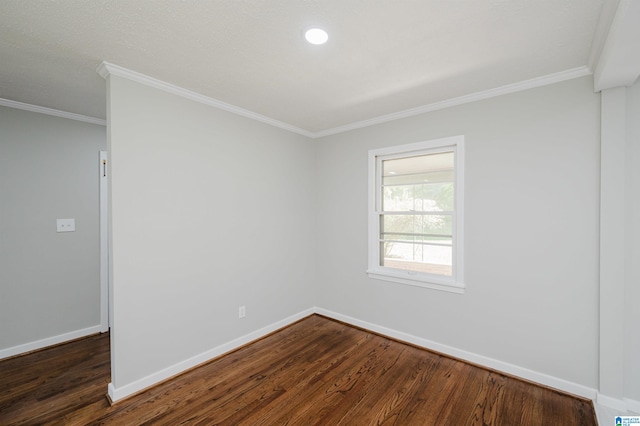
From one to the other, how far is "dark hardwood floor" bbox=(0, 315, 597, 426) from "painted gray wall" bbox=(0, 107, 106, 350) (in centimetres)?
40

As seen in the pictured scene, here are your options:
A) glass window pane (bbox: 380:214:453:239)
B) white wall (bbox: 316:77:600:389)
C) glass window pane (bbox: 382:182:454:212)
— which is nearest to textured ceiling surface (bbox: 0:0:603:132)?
white wall (bbox: 316:77:600:389)

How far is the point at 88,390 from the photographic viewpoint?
2348 mm

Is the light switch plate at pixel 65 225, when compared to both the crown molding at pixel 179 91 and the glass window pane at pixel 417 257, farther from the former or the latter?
the glass window pane at pixel 417 257

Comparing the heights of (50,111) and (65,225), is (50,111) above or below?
above

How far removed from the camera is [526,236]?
248cm

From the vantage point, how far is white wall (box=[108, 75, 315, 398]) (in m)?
2.26

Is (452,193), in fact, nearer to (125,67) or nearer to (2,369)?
(125,67)

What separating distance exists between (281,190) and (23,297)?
285 centimetres

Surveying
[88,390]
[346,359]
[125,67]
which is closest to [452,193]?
[346,359]

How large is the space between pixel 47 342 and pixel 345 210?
359 centimetres

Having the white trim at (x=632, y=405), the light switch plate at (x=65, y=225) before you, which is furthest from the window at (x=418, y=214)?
the light switch plate at (x=65, y=225)

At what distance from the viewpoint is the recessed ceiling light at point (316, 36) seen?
1.75 m

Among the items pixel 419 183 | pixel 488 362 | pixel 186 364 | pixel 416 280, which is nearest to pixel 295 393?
pixel 186 364

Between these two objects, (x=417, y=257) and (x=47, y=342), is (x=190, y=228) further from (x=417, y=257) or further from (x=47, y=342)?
(x=417, y=257)
